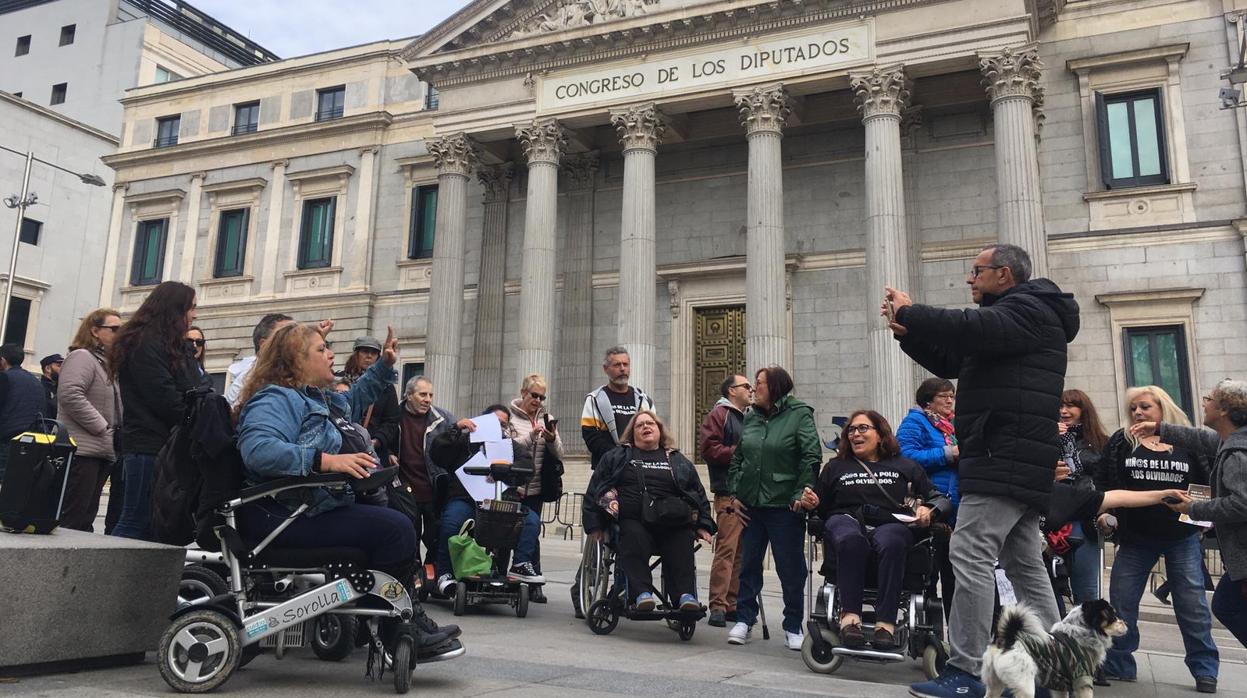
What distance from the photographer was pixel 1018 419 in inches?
182

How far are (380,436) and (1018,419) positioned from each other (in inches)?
199

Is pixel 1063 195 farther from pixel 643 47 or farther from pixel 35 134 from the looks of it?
pixel 35 134

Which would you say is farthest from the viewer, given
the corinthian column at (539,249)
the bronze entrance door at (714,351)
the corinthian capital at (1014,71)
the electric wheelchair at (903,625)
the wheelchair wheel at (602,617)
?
the bronze entrance door at (714,351)

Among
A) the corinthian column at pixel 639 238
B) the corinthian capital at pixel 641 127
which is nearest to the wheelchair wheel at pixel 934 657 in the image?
the corinthian column at pixel 639 238

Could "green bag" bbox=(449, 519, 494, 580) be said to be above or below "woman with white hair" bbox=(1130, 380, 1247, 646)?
below

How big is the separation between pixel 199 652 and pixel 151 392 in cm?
214

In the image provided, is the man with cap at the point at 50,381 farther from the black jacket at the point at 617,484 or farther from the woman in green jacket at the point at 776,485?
the woman in green jacket at the point at 776,485

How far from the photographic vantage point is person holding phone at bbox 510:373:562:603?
8.55 metres

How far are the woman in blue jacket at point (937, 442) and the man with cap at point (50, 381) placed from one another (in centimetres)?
793

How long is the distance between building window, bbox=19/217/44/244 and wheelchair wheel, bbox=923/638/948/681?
37210mm

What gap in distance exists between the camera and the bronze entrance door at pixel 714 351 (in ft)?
72.3

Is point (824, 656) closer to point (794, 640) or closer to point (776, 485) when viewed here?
point (794, 640)

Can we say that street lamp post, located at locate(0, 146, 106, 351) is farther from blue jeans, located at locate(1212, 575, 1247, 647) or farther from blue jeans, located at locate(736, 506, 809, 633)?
blue jeans, located at locate(1212, 575, 1247, 647)

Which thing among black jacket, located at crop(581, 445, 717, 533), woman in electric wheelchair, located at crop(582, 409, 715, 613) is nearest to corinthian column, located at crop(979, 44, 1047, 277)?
black jacket, located at crop(581, 445, 717, 533)
